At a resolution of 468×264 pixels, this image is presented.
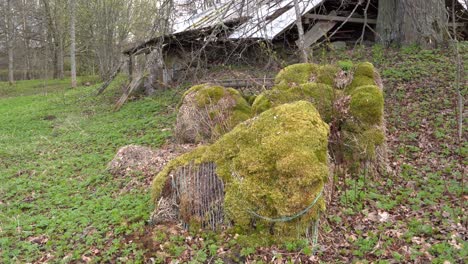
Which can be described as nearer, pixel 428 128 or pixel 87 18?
pixel 428 128

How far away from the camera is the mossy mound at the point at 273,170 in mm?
4293

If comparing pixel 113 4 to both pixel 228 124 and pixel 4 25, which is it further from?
pixel 228 124

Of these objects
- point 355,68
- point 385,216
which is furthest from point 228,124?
point 385,216

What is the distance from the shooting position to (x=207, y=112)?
8188mm

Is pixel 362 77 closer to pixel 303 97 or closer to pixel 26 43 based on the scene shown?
pixel 303 97

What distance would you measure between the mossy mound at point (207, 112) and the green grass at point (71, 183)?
0.90 meters

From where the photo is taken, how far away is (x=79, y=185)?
6.93 m

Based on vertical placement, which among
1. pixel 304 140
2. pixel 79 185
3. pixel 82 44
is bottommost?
pixel 79 185

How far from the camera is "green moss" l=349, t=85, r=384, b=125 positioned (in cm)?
614

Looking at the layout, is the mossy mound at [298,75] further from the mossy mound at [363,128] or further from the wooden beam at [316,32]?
the wooden beam at [316,32]

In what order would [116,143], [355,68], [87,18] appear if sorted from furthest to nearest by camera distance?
[87,18], [116,143], [355,68]

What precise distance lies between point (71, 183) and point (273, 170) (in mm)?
4221

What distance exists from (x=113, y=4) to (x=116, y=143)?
67.2ft

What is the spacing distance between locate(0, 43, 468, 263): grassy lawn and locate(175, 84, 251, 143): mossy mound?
2.76ft
